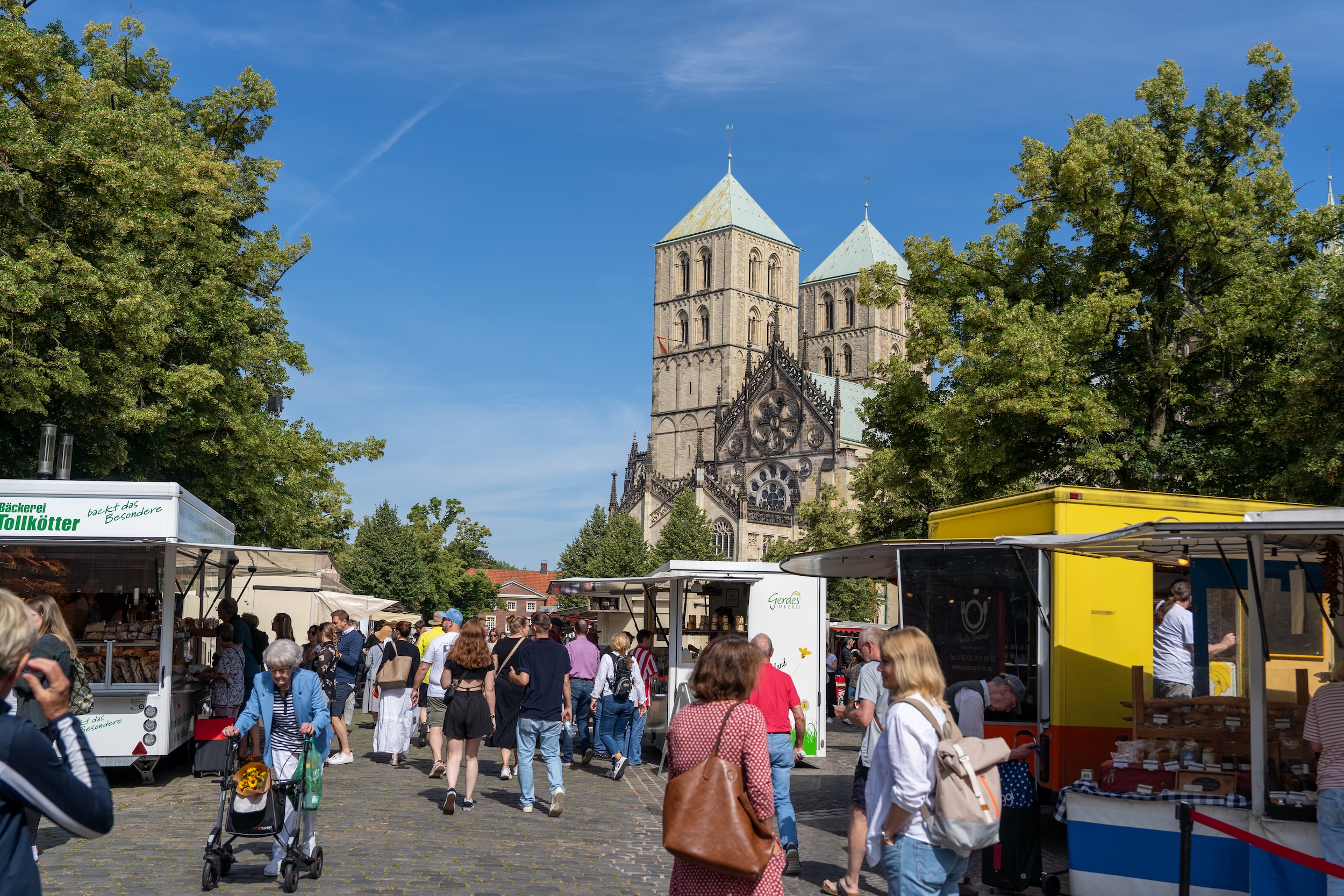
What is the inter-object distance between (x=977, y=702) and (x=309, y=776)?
4.07 m

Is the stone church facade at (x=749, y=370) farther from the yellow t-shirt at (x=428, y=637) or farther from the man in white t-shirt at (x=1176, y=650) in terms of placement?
the man in white t-shirt at (x=1176, y=650)

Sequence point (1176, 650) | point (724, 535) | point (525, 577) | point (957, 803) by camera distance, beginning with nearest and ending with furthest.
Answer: point (957, 803)
point (1176, 650)
point (724, 535)
point (525, 577)

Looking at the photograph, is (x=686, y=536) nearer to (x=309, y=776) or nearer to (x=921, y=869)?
(x=309, y=776)

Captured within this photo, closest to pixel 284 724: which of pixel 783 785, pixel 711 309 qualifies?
pixel 783 785

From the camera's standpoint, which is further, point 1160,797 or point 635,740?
point 635,740

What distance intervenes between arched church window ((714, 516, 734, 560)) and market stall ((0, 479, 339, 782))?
6729 cm

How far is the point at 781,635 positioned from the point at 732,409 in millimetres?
72326

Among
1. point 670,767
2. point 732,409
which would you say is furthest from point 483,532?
point 670,767

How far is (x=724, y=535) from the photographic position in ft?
267

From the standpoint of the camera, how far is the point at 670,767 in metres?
4.54

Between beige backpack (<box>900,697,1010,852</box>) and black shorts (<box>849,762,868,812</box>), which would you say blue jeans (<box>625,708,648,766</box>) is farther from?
beige backpack (<box>900,697,1010,852</box>)

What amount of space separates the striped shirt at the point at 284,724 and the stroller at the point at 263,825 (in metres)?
0.09

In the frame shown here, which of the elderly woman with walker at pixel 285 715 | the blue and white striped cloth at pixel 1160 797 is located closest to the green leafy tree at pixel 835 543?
the blue and white striped cloth at pixel 1160 797

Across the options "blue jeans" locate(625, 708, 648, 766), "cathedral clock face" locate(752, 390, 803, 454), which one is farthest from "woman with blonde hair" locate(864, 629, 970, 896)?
"cathedral clock face" locate(752, 390, 803, 454)
